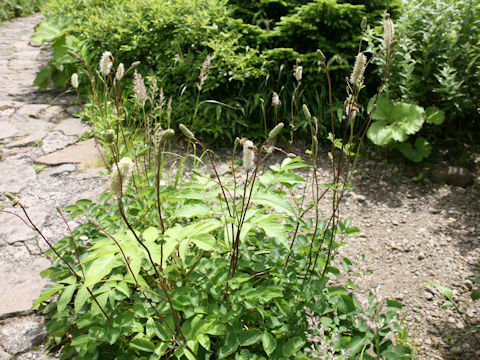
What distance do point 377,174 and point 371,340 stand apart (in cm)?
223

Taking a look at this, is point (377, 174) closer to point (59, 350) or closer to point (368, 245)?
point (368, 245)

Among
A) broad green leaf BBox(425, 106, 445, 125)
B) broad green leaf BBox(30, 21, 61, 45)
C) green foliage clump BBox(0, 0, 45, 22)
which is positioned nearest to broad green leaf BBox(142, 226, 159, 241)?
broad green leaf BBox(425, 106, 445, 125)

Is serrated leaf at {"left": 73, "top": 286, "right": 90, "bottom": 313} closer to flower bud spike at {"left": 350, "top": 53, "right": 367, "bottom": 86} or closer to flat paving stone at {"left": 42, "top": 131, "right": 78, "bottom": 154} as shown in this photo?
flower bud spike at {"left": 350, "top": 53, "right": 367, "bottom": 86}

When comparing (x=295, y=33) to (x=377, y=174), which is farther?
(x=295, y=33)

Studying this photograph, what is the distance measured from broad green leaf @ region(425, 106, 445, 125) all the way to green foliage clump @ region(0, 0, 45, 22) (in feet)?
30.9

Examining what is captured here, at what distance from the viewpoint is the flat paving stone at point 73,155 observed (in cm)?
331

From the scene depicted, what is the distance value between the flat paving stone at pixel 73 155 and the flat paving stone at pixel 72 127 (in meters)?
0.29

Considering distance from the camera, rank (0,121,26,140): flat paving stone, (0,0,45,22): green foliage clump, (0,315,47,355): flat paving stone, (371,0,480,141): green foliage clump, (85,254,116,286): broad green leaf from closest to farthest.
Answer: (85,254,116,286): broad green leaf
(0,315,47,355): flat paving stone
(371,0,480,141): green foliage clump
(0,121,26,140): flat paving stone
(0,0,45,22): green foliage clump

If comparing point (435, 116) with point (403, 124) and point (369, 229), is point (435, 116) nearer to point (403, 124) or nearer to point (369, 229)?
point (403, 124)

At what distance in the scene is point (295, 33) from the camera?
3.86m

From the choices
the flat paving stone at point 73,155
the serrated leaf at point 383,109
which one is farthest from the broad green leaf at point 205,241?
the serrated leaf at point 383,109

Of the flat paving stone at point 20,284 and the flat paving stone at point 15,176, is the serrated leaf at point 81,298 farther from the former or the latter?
the flat paving stone at point 15,176

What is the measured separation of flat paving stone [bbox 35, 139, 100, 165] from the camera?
3.31 metres

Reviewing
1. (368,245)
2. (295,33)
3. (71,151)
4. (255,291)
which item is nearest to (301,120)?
(295,33)
